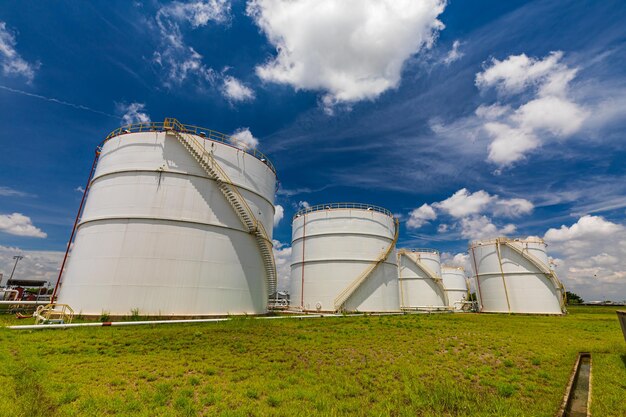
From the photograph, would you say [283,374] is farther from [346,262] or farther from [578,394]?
[346,262]

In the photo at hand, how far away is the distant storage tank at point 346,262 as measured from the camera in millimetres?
29859

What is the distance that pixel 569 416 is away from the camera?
20.3 ft

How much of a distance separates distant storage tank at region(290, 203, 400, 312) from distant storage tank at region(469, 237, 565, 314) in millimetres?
16687

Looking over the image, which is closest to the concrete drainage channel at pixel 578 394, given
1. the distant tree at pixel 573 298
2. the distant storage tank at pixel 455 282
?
the distant storage tank at pixel 455 282

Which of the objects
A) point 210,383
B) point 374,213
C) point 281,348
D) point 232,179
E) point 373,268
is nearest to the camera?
point 210,383

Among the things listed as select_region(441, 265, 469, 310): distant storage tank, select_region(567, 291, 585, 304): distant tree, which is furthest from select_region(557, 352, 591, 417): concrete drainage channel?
select_region(567, 291, 585, 304): distant tree

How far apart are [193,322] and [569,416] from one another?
16.1 metres

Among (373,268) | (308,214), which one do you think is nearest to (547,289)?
(373,268)

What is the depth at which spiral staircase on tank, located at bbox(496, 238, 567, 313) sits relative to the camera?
37156mm

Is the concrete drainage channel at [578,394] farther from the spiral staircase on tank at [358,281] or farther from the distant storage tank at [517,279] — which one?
the distant storage tank at [517,279]

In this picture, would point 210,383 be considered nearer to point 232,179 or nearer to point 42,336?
point 42,336

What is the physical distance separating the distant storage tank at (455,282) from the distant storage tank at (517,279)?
14.4 m

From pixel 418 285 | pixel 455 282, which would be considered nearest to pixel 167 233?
pixel 418 285

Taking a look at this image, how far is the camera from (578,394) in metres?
7.60
